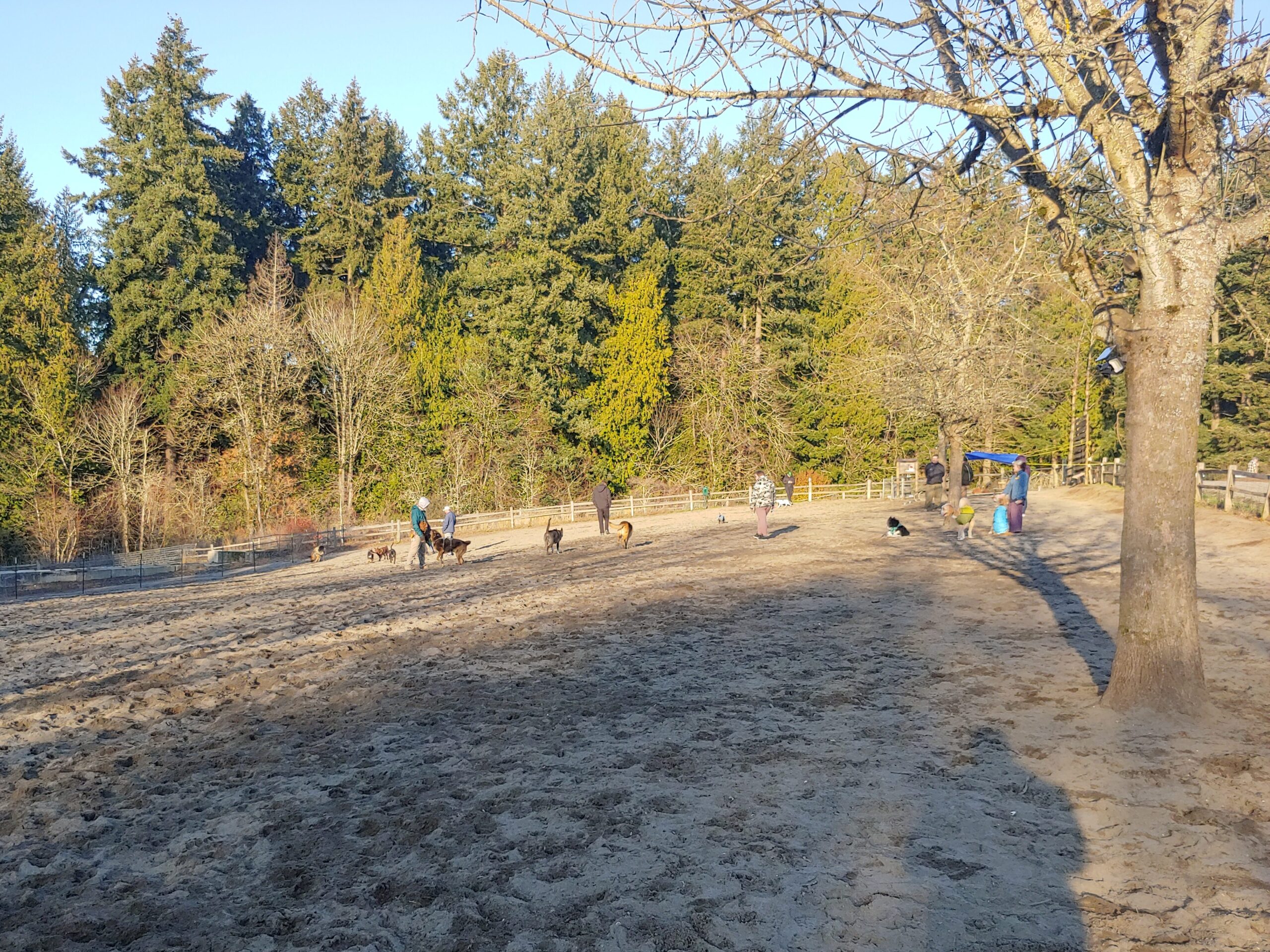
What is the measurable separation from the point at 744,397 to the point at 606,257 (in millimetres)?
10498

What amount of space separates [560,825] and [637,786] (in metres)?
0.76

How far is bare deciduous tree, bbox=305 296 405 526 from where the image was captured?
37.0 m

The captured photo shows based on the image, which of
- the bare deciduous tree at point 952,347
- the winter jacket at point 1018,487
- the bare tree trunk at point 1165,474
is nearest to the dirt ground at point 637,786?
the bare tree trunk at point 1165,474

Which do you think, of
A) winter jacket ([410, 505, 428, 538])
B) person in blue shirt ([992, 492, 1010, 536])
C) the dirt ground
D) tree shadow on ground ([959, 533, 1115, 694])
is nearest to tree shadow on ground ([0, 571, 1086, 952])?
the dirt ground

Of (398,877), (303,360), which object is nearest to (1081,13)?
(398,877)

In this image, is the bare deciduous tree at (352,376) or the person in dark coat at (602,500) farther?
the bare deciduous tree at (352,376)

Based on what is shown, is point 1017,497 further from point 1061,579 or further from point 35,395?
point 35,395

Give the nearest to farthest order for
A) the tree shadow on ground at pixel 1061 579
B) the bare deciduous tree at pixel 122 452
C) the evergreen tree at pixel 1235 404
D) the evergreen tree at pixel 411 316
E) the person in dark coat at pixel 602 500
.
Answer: the tree shadow on ground at pixel 1061 579 → the person in dark coat at pixel 602 500 → the bare deciduous tree at pixel 122 452 → the evergreen tree at pixel 411 316 → the evergreen tree at pixel 1235 404

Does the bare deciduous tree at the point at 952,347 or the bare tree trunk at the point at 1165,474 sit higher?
the bare deciduous tree at the point at 952,347

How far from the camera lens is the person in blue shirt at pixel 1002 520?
814 inches

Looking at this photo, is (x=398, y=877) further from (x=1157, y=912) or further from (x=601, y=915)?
(x=1157, y=912)

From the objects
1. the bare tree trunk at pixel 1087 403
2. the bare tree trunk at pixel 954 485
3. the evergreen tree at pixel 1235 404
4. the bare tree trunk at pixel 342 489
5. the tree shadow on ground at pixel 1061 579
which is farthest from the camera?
the evergreen tree at pixel 1235 404

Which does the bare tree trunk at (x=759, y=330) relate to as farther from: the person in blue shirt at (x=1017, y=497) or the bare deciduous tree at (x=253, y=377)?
the person in blue shirt at (x=1017, y=497)

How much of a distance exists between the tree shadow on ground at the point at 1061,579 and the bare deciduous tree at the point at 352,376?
1083 inches
